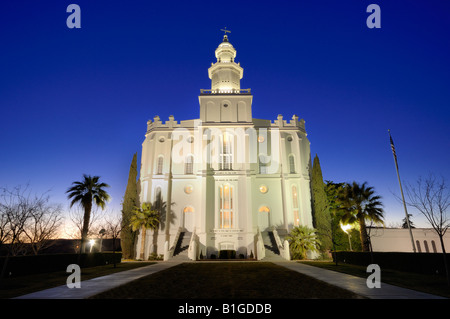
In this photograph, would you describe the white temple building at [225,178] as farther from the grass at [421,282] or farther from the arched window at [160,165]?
the grass at [421,282]

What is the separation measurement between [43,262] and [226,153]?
22.2m

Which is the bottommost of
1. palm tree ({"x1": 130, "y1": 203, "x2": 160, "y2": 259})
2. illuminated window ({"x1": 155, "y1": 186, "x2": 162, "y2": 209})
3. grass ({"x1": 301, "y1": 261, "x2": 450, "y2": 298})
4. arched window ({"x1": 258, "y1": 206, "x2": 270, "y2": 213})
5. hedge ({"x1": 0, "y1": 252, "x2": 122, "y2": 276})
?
grass ({"x1": 301, "y1": 261, "x2": 450, "y2": 298})

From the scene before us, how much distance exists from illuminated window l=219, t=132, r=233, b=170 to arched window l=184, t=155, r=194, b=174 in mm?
4430

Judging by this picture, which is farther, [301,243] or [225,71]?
[225,71]

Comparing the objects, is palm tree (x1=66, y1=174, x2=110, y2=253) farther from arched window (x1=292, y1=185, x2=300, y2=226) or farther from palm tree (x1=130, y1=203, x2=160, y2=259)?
arched window (x1=292, y1=185, x2=300, y2=226)

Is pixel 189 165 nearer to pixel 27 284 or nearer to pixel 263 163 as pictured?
pixel 263 163

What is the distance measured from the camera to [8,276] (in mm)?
14898

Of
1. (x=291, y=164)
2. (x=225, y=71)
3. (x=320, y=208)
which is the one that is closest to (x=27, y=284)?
(x=320, y=208)

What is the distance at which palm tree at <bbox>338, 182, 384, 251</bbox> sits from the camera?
24.9 m

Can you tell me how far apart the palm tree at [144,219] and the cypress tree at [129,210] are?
0.96 metres

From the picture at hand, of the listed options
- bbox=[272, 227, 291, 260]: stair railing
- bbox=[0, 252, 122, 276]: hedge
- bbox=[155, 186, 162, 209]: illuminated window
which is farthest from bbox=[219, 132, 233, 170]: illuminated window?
bbox=[0, 252, 122, 276]: hedge

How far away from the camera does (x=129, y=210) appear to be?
3356cm
